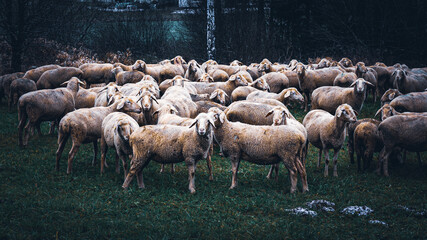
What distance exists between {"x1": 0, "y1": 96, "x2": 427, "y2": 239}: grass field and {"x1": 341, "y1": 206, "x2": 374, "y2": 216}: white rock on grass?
11cm

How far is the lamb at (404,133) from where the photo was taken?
870 cm

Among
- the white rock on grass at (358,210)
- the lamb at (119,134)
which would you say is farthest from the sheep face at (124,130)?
the white rock on grass at (358,210)

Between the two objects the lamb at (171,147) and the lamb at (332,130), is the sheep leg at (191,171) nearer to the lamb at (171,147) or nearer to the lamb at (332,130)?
the lamb at (171,147)

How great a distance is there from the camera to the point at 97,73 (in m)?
17.6

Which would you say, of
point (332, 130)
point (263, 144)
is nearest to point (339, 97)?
point (332, 130)

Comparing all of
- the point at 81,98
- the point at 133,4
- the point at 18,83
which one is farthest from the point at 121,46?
the point at 81,98

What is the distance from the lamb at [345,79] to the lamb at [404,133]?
6454mm

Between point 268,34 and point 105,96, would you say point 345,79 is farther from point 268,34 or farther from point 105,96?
point 268,34

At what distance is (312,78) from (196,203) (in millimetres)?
10319

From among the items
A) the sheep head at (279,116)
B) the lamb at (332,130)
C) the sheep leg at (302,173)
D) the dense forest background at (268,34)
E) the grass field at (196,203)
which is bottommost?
the grass field at (196,203)

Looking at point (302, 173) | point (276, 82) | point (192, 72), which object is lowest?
point (302, 173)

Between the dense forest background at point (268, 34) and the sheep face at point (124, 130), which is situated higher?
the dense forest background at point (268, 34)

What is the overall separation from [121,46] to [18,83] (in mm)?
16132

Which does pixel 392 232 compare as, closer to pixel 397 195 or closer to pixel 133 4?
pixel 397 195
